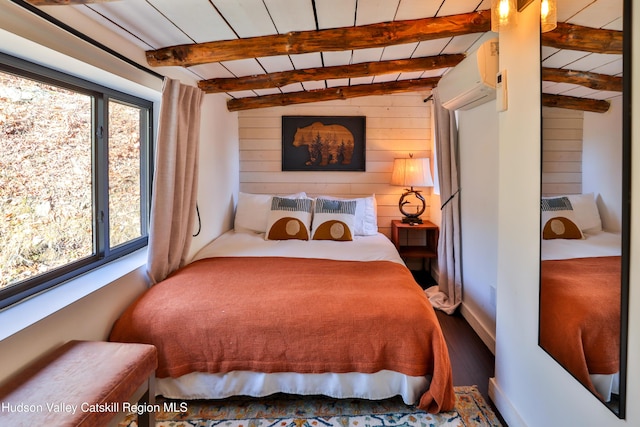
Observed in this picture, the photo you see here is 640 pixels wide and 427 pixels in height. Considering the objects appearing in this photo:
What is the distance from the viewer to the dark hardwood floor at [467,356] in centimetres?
200

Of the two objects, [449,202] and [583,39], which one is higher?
[583,39]

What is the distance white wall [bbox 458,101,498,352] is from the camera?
7.64ft

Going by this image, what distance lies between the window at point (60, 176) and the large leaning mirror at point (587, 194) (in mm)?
2154

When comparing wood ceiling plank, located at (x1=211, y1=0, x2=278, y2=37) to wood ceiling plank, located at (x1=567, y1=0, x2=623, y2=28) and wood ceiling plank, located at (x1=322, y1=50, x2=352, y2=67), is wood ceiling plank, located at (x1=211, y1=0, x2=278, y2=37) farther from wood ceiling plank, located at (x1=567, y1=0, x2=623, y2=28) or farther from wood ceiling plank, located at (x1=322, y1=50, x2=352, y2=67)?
wood ceiling plank, located at (x1=567, y1=0, x2=623, y2=28)

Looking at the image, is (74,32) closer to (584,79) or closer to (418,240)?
(584,79)

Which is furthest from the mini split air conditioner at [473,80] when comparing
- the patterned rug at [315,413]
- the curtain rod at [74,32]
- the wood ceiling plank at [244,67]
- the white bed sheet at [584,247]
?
the curtain rod at [74,32]

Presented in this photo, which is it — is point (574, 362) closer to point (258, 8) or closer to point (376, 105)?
point (258, 8)

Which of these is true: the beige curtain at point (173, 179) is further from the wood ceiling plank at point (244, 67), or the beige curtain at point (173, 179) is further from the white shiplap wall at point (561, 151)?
the white shiplap wall at point (561, 151)

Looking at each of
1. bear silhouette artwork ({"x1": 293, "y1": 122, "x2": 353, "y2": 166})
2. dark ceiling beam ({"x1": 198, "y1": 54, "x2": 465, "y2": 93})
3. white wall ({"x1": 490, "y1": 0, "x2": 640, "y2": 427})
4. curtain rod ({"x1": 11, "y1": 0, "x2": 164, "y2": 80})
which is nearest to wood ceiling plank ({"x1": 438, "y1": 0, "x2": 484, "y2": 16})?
white wall ({"x1": 490, "y1": 0, "x2": 640, "y2": 427})

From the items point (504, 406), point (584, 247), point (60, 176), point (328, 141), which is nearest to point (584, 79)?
point (584, 247)

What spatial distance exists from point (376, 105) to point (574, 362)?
309cm

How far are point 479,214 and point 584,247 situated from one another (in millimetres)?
1519

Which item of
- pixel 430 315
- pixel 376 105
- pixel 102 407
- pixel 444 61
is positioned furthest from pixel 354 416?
pixel 376 105

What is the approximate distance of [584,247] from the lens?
43.4 inches
